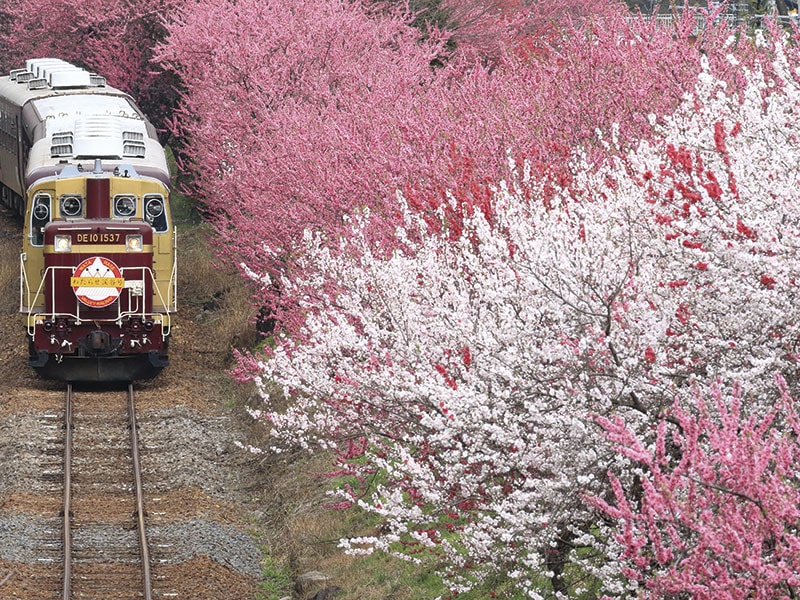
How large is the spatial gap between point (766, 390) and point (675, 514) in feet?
4.79

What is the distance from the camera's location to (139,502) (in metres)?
16.5

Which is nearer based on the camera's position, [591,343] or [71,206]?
[591,343]

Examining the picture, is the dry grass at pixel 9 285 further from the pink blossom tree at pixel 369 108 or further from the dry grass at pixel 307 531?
the dry grass at pixel 307 531

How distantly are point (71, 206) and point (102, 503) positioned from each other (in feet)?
19.1

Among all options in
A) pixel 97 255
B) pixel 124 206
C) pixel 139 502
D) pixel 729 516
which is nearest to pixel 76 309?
pixel 97 255

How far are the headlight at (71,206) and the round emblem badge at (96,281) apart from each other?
929mm

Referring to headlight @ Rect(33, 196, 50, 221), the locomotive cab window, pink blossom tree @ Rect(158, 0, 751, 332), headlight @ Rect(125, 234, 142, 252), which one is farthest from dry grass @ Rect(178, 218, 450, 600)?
→ headlight @ Rect(33, 196, 50, 221)

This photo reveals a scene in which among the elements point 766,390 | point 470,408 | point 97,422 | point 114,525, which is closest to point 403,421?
point 470,408

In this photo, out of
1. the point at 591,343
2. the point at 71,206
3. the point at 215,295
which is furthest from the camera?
the point at 215,295

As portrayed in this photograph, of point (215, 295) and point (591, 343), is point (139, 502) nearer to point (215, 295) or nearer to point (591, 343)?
point (591, 343)

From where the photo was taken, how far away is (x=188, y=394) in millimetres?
22250

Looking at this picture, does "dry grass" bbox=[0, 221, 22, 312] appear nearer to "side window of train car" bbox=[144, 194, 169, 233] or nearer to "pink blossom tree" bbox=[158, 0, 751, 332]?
"pink blossom tree" bbox=[158, 0, 751, 332]

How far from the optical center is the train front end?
20.4m

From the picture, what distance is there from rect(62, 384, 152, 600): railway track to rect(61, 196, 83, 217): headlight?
9.39 feet
